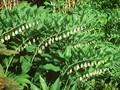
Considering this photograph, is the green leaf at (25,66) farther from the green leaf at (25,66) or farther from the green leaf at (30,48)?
the green leaf at (30,48)

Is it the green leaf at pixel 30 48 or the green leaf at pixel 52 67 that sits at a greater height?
the green leaf at pixel 30 48

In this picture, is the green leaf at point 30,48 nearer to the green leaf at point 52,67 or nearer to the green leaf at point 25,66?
the green leaf at point 25,66

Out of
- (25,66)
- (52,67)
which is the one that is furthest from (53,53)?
(25,66)

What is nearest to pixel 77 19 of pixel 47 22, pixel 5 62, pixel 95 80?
pixel 47 22

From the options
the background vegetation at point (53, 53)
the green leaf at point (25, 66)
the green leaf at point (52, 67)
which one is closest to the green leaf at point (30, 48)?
the background vegetation at point (53, 53)

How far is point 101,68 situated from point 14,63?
117 cm

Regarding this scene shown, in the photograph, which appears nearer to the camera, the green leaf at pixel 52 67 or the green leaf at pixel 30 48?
the green leaf at pixel 52 67

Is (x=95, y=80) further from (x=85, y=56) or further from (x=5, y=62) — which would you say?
(x=5, y=62)

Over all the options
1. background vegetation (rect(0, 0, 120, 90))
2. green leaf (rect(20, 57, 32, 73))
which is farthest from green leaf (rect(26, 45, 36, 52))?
green leaf (rect(20, 57, 32, 73))

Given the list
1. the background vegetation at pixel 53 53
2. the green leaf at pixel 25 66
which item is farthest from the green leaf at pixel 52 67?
the green leaf at pixel 25 66

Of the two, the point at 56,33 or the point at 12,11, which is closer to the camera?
the point at 56,33

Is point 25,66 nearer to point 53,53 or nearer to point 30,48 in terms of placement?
point 30,48

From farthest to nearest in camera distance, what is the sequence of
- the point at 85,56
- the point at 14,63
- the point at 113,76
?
the point at 113,76
the point at 14,63
the point at 85,56

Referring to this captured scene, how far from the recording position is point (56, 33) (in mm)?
4727
